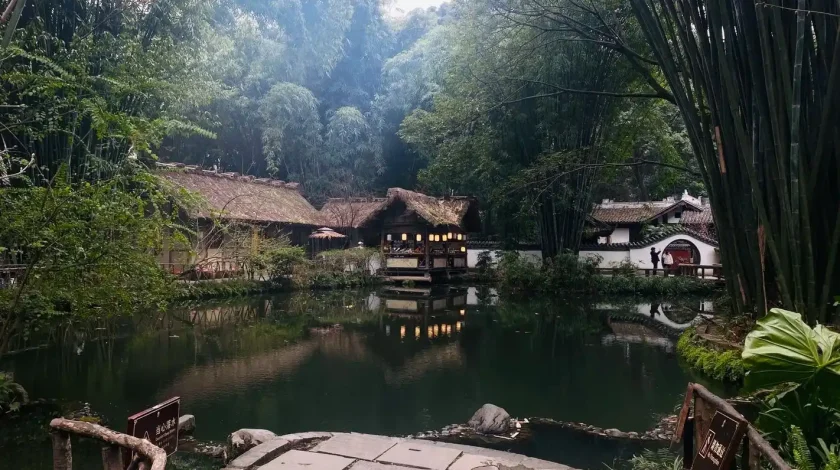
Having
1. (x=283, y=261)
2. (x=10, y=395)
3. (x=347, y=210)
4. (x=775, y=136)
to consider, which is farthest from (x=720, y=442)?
(x=347, y=210)

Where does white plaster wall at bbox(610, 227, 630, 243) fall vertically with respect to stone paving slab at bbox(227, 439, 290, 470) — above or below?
above

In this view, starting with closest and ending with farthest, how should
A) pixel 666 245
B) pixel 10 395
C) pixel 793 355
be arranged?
pixel 793 355
pixel 10 395
pixel 666 245

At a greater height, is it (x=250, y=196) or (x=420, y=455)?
(x=250, y=196)

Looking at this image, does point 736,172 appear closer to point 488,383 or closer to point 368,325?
point 488,383

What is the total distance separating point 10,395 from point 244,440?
299 centimetres

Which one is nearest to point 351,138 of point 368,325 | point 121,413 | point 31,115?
point 368,325

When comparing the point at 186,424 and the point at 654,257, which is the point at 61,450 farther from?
the point at 654,257

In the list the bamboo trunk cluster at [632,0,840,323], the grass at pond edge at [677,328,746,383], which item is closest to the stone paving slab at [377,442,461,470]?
the grass at pond edge at [677,328,746,383]

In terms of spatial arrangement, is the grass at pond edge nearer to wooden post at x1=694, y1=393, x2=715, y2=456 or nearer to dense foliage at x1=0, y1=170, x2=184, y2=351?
wooden post at x1=694, y1=393, x2=715, y2=456

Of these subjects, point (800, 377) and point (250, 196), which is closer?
point (800, 377)

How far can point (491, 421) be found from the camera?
5309mm

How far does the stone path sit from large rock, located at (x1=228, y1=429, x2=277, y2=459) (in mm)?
648

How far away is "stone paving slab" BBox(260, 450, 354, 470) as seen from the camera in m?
3.43

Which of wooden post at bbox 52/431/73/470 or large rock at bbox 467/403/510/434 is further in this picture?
large rock at bbox 467/403/510/434
